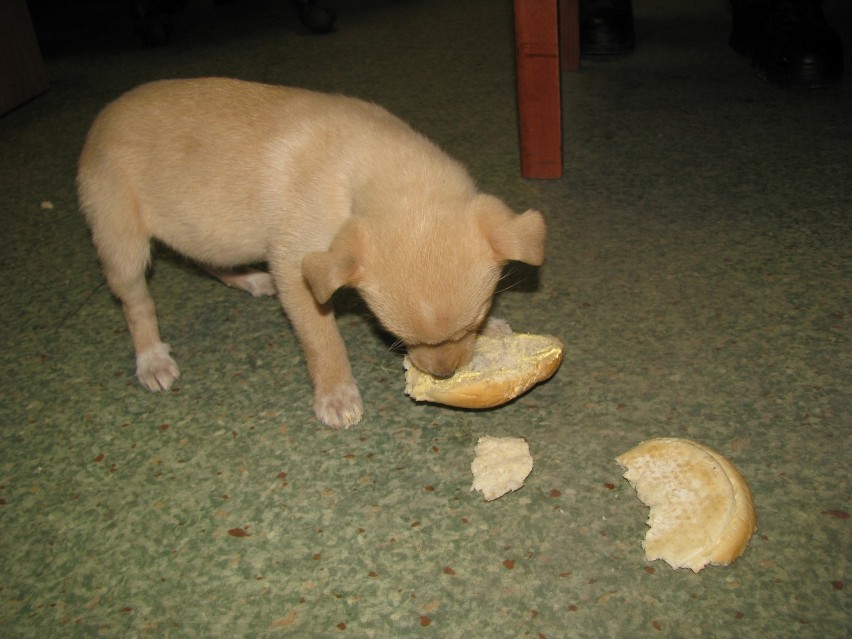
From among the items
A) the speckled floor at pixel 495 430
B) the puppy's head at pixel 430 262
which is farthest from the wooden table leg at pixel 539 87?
the puppy's head at pixel 430 262

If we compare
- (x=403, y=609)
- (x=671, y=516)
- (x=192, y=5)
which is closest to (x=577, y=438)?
(x=671, y=516)

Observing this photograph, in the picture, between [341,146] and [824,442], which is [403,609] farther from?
[341,146]

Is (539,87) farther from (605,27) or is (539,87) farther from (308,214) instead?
(605,27)

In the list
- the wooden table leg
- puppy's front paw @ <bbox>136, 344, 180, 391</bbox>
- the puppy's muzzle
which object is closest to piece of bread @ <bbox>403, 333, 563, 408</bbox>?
the puppy's muzzle

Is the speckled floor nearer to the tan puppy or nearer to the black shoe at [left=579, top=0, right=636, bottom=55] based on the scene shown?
the tan puppy

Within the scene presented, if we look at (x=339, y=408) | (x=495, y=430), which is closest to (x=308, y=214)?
(x=339, y=408)

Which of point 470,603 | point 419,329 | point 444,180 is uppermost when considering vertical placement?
point 444,180
